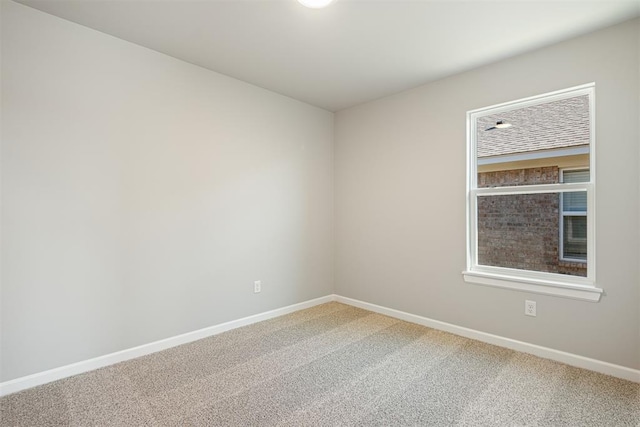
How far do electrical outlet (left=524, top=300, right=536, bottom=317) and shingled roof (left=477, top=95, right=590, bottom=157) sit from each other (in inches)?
50.6

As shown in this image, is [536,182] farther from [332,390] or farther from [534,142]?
[332,390]

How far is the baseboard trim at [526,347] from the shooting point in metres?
2.19

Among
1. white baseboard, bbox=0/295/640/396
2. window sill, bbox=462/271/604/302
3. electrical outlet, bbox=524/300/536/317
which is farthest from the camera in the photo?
electrical outlet, bbox=524/300/536/317

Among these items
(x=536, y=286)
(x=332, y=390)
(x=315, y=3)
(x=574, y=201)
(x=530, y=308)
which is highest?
(x=315, y=3)

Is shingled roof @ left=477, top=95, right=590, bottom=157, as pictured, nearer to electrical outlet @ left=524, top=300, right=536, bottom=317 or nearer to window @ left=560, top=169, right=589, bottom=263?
window @ left=560, top=169, right=589, bottom=263

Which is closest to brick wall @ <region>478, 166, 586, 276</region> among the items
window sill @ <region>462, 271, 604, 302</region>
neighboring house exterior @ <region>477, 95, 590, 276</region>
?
neighboring house exterior @ <region>477, 95, 590, 276</region>

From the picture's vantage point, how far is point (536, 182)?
8.75 feet

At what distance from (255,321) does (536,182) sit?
296 centimetres

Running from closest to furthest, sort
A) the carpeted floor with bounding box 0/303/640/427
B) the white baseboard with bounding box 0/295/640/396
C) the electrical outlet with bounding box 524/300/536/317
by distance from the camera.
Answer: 1. the carpeted floor with bounding box 0/303/640/427
2. the white baseboard with bounding box 0/295/640/396
3. the electrical outlet with bounding box 524/300/536/317

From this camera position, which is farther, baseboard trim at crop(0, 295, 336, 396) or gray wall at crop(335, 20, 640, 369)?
gray wall at crop(335, 20, 640, 369)

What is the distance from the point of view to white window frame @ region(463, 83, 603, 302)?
2330 millimetres

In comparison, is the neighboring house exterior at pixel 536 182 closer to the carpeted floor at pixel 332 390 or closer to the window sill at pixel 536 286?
the window sill at pixel 536 286

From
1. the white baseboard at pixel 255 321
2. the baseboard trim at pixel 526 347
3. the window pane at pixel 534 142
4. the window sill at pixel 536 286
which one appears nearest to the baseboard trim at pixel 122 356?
the white baseboard at pixel 255 321

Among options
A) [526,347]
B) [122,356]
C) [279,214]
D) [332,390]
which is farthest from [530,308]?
[122,356]
